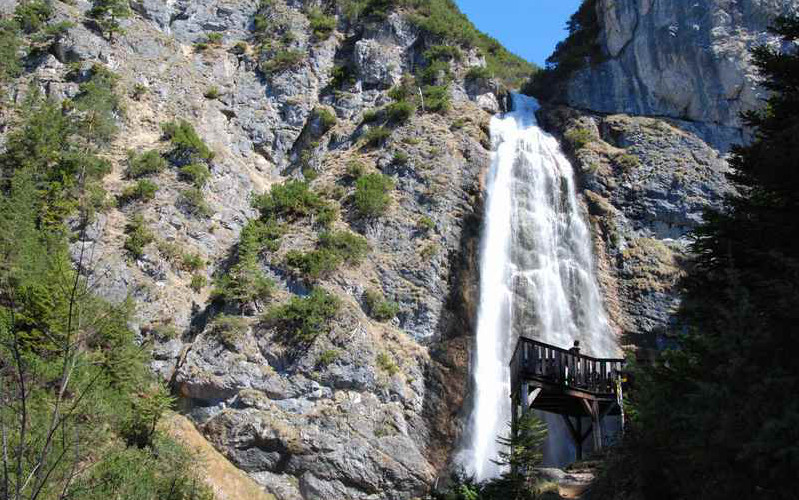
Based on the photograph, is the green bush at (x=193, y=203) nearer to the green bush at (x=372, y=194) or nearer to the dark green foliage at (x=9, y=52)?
the green bush at (x=372, y=194)

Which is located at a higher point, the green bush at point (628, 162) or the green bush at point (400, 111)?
the green bush at point (400, 111)

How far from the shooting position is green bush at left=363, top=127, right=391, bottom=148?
3266 centimetres

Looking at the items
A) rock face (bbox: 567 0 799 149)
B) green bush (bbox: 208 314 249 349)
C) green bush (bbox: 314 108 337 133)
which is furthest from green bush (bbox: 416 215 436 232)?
rock face (bbox: 567 0 799 149)

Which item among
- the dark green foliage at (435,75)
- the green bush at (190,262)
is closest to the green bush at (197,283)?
the green bush at (190,262)

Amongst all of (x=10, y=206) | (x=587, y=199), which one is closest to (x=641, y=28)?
(x=587, y=199)

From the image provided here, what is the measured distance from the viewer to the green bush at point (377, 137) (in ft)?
107

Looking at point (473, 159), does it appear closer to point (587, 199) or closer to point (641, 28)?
point (587, 199)

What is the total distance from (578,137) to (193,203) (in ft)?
62.2

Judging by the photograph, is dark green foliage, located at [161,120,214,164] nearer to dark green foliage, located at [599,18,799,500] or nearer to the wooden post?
the wooden post

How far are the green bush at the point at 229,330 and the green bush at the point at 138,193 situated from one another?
7.48m

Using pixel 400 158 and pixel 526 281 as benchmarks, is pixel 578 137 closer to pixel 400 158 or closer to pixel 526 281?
pixel 400 158

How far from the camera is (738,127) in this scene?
32656 mm

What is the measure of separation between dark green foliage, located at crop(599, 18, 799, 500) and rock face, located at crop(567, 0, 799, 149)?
23.8 meters

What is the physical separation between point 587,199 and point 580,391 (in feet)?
49.8
